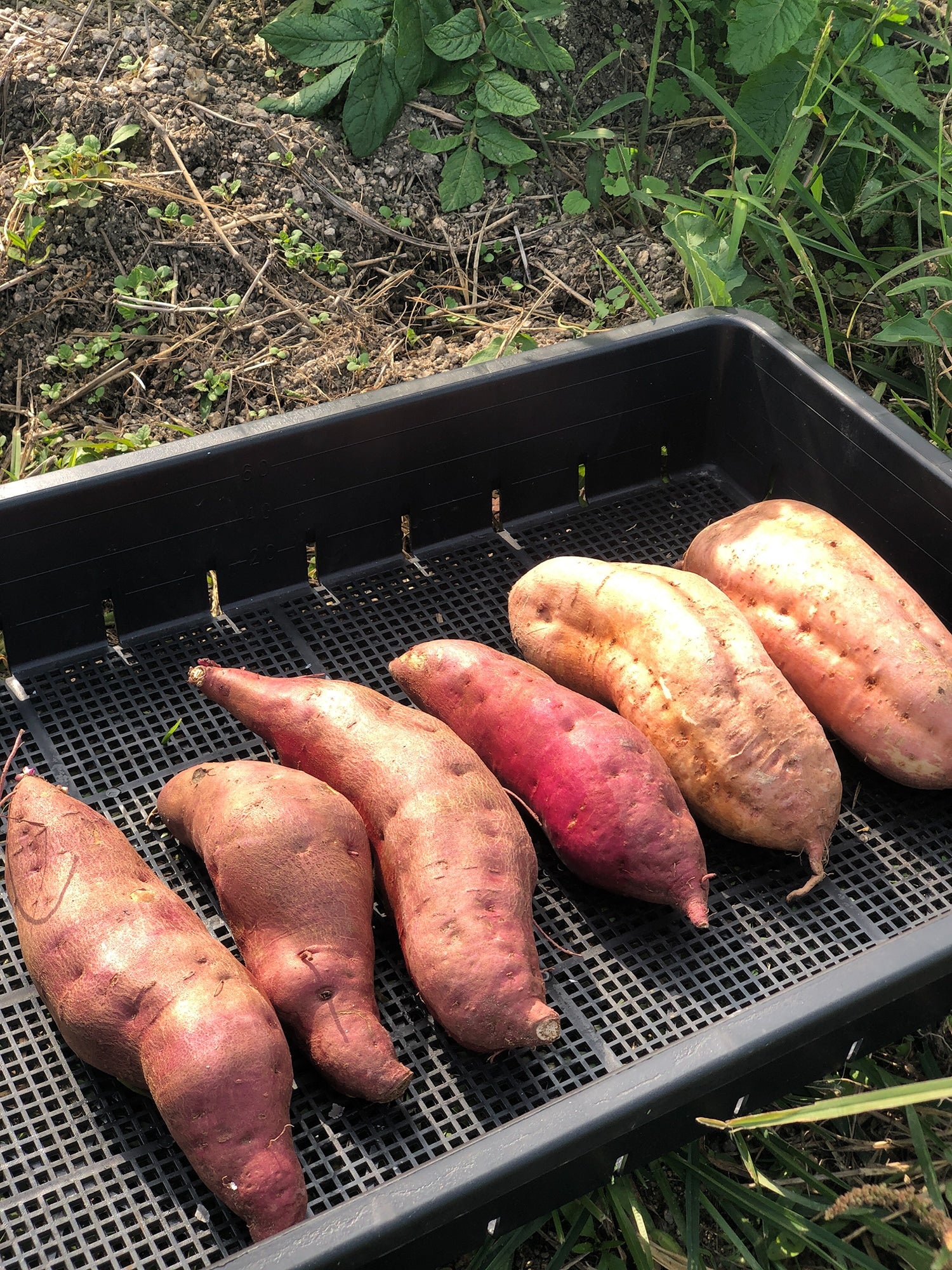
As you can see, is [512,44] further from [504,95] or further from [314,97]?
[314,97]

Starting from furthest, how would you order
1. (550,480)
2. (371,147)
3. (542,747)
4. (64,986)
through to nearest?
1. (371,147)
2. (550,480)
3. (542,747)
4. (64,986)

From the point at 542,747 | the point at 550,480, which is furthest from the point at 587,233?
the point at 542,747

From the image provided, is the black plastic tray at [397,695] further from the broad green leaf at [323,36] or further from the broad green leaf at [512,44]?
the broad green leaf at [323,36]

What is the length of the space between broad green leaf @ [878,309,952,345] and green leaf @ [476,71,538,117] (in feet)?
3.00

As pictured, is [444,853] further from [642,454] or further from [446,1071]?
[642,454]

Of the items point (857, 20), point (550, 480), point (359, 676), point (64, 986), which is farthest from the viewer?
point (857, 20)

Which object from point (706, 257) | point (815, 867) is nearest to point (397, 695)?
point (815, 867)

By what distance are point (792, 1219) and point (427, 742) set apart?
2.37ft

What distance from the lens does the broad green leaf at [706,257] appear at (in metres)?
2.21

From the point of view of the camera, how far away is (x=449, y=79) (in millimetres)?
2664

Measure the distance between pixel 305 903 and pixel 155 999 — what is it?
7.5 inches

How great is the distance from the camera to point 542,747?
63.4 inches

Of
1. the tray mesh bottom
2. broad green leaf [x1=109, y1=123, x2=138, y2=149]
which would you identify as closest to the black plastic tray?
the tray mesh bottom

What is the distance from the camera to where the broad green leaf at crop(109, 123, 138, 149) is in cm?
249
